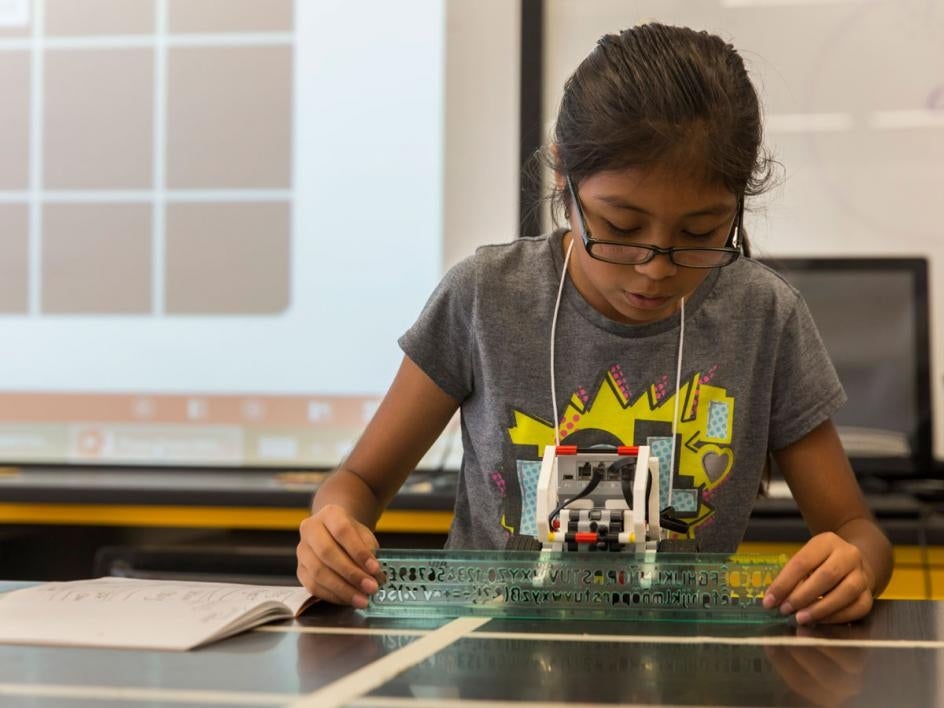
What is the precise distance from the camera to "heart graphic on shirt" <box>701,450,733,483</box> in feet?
4.21

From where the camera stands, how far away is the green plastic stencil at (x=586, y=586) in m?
0.98

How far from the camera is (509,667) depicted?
2.61 feet

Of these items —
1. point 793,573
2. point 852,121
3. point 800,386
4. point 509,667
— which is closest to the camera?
point 509,667

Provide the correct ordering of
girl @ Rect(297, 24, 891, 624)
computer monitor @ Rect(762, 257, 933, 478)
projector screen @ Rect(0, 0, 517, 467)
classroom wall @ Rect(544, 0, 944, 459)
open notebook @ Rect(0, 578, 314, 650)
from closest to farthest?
open notebook @ Rect(0, 578, 314, 650), girl @ Rect(297, 24, 891, 624), computer monitor @ Rect(762, 257, 933, 478), classroom wall @ Rect(544, 0, 944, 459), projector screen @ Rect(0, 0, 517, 467)

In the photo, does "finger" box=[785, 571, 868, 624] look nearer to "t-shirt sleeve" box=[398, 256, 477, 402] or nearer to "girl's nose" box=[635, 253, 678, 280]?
"girl's nose" box=[635, 253, 678, 280]

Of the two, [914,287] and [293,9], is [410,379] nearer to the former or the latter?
[914,287]

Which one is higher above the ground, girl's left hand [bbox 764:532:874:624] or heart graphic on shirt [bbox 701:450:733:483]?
heart graphic on shirt [bbox 701:450:733:483]

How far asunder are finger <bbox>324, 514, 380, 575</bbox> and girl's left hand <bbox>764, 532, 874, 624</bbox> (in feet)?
1.11

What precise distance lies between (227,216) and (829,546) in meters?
1.86

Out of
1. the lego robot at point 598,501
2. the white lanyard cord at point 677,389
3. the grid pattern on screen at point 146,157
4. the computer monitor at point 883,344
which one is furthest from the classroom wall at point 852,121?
the lego robot at point 598,501

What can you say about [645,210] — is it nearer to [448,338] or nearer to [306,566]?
[448,338]

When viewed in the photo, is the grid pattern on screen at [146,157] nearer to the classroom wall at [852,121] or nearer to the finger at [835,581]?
the classroom wall at [852,121]

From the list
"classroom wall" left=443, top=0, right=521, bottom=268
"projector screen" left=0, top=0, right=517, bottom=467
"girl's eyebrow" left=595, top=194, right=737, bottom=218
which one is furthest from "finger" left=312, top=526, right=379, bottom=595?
"classroom wall" left=443, top=0, right=521, bottom=268

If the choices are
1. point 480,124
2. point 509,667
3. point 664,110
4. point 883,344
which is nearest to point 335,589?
point 509,667
